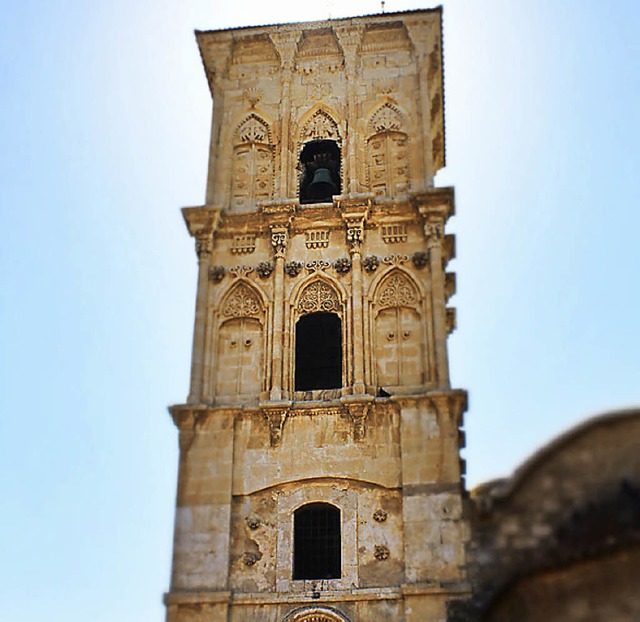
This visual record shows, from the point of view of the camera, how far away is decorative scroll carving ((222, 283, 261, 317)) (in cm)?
2153

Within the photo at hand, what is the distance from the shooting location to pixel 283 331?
21062 mm

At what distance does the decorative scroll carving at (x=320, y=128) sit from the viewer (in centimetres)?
2422

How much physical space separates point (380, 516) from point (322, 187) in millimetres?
7916

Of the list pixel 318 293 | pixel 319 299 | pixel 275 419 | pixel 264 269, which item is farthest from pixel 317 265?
pixel 275 419

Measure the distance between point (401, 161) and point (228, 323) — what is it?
5.37 m

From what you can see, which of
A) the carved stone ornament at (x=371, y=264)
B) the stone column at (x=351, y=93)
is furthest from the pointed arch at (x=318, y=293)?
the stone column at (x=351, y=93)

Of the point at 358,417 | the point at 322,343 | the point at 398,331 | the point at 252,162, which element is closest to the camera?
the point at 358,417

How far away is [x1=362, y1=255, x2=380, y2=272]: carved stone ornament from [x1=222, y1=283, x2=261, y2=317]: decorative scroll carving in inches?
88.4

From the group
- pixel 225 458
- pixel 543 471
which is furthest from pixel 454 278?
pixel 543 471

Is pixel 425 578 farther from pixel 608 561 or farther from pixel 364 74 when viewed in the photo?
pixel 364 74

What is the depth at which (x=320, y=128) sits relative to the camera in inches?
959

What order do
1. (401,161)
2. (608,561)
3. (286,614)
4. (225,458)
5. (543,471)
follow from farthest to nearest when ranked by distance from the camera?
(401,161) < (225,458) < (286,614) < (543,471) < (608,561)

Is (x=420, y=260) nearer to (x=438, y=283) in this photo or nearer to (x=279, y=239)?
(x=438, y=283)

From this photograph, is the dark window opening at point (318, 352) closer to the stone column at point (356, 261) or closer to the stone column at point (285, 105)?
the stone column at point (356, 261)
